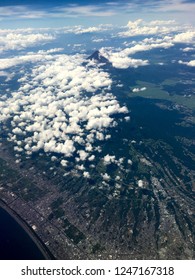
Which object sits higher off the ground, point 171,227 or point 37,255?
point 37,255

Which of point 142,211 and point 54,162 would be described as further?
point 54,162

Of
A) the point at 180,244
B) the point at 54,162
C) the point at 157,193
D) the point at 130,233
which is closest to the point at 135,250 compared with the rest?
the point at 130,233

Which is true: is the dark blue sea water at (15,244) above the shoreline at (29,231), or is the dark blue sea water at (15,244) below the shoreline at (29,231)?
above

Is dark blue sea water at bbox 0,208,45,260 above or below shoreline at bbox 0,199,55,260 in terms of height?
above

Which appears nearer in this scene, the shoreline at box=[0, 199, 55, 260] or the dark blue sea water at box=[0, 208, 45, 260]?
the dark blue sea water at box=[0, 208, 45, 260]

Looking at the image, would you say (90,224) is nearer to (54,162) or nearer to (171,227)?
(171,227)
